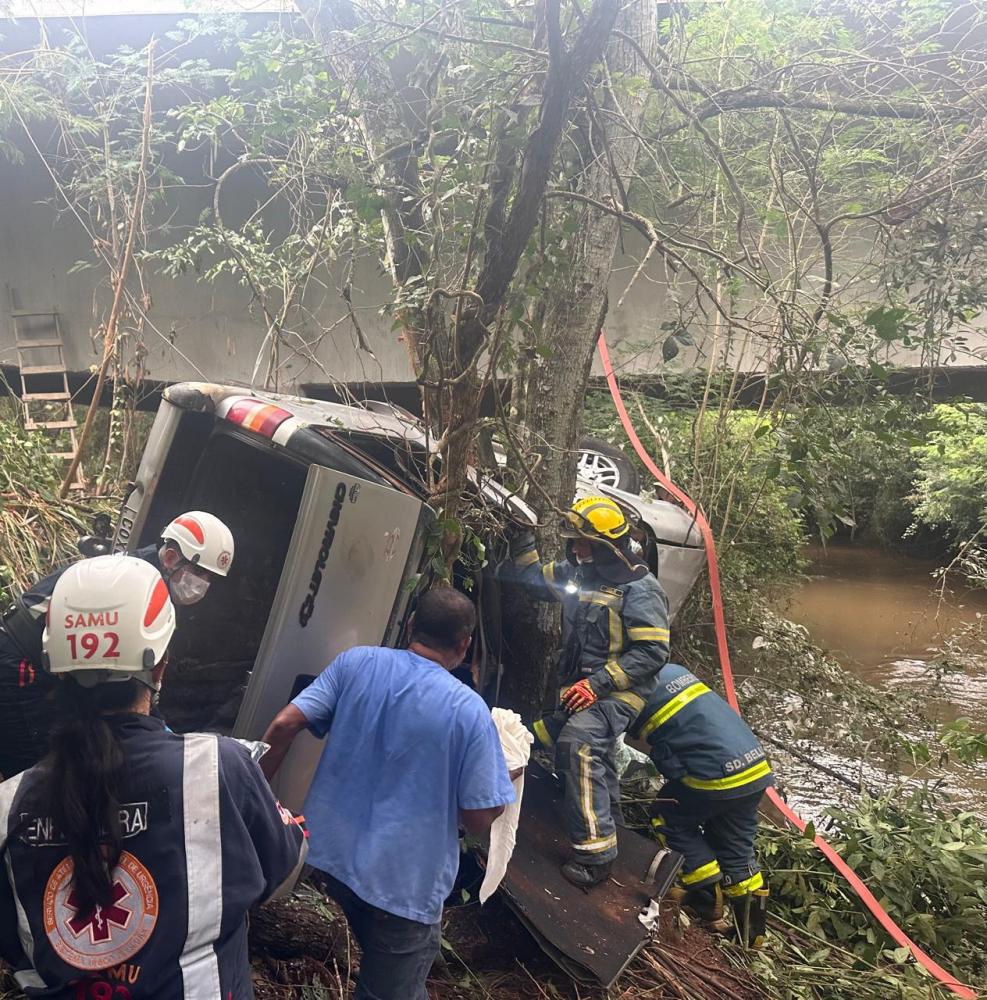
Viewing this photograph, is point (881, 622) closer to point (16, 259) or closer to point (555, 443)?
Result: point (555, 443)

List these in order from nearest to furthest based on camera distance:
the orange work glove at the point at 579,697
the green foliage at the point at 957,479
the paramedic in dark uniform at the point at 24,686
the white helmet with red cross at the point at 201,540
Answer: the paramedic in dark uniform at the point at 24,686
the white helmet with red cross at the point at 201,540
the orange work glove at the point at 579,697
the green foliage at the point at 957,479

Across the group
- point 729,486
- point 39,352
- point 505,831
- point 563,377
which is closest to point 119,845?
point 505,831

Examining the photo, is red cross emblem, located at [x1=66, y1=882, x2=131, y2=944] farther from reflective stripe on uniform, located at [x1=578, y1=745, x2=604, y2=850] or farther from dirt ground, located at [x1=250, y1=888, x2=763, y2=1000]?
reflective stripe on uniform, located at [x1=578, y1=745, x2=604, y2=850]

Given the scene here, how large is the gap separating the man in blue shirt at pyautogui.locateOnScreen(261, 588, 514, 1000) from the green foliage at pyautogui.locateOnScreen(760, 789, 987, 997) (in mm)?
2259

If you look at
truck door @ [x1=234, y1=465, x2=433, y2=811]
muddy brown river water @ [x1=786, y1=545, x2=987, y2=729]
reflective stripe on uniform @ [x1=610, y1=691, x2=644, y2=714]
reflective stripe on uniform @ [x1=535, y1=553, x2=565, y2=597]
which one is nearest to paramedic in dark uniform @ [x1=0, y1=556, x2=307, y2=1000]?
truck door @ [x1=234, y1=465, x2=433, y2=811]

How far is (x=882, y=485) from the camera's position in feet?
40.3

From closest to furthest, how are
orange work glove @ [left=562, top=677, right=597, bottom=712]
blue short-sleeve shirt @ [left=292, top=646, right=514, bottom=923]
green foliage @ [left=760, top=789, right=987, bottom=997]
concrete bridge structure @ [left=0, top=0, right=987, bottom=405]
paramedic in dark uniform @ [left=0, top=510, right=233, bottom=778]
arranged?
blue short-sleeve shirt @ [left=292, top=646, right=514, bottom=923], paramedic in dark uniform @ [left=0, top=510, right=233, bottom=778], orange work glove @ [left=562, top=677, right=597, bottom=712], green foliage @ [left=760, top=789, right=987, bottom=997], concrete bridge structure @ [left=0, top=0, right=987, bottom=405]

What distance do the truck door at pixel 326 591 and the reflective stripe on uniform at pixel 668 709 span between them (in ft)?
4.54

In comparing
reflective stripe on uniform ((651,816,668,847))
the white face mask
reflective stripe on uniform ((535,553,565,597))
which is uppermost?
reflective stripe on uniform ((535,553,565,597))

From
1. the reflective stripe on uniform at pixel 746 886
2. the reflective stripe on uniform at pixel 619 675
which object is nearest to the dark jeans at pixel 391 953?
the reflective stripe on uniform at pixel 619 675

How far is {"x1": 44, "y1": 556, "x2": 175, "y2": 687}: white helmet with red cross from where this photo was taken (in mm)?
1540

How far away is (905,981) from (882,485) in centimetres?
1007

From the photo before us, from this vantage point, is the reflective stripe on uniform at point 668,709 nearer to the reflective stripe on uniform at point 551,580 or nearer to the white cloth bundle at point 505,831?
the reflective stripe on uniform at point 551,580

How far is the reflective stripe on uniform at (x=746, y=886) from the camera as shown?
12.1 ft
